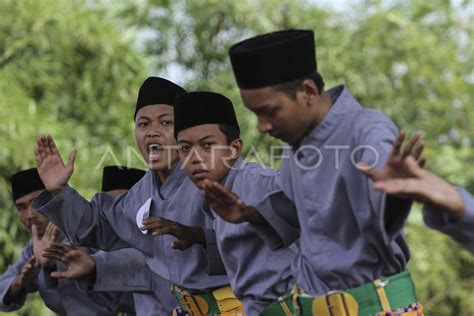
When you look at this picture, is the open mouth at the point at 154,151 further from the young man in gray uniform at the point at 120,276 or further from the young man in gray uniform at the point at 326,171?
the young man in gray uniform at the point at 326,171

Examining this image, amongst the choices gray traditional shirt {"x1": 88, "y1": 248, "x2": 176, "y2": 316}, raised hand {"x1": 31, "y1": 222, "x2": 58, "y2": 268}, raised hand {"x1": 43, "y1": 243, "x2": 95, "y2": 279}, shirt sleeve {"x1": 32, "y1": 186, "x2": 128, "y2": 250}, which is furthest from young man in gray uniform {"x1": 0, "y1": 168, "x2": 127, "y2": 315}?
shirt sleeve {"x1": 32, "y1": 186, "x2": 128, "y2": 250}

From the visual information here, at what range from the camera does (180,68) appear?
54.0 ft

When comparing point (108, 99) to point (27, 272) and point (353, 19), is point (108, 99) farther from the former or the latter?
point (27, 272)

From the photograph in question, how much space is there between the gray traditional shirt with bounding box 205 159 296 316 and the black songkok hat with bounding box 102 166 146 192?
106 inches

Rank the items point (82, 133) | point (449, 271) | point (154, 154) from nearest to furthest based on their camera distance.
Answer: point (154, 154) < point (82, 133) < point (449, 271)

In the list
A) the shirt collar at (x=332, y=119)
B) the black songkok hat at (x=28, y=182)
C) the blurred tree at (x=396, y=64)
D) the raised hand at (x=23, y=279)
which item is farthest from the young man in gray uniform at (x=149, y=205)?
the blurred tree at (x=396, y=64)

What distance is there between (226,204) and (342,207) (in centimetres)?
50

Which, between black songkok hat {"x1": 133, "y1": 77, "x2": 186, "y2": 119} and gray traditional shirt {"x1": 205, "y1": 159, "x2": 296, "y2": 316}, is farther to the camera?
black songkok hat {"x1": 133, "y1": 77, "x2": 186, "y2": 119}

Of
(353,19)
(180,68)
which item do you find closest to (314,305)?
(180,68)

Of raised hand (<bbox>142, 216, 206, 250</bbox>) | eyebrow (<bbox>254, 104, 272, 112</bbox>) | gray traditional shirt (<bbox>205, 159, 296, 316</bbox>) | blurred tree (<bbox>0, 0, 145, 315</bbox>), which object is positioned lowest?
gray traditional shirt (<bbox>205, 159, 296, 316</bbox>)

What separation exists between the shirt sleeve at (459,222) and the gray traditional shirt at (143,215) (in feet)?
6.71

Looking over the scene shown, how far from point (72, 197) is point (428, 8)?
1429cm

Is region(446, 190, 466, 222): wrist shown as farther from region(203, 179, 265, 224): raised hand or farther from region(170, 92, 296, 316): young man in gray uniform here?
region(170, 92, 296, 316): young man in gray uniform

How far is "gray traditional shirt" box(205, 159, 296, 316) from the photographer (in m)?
5.62
